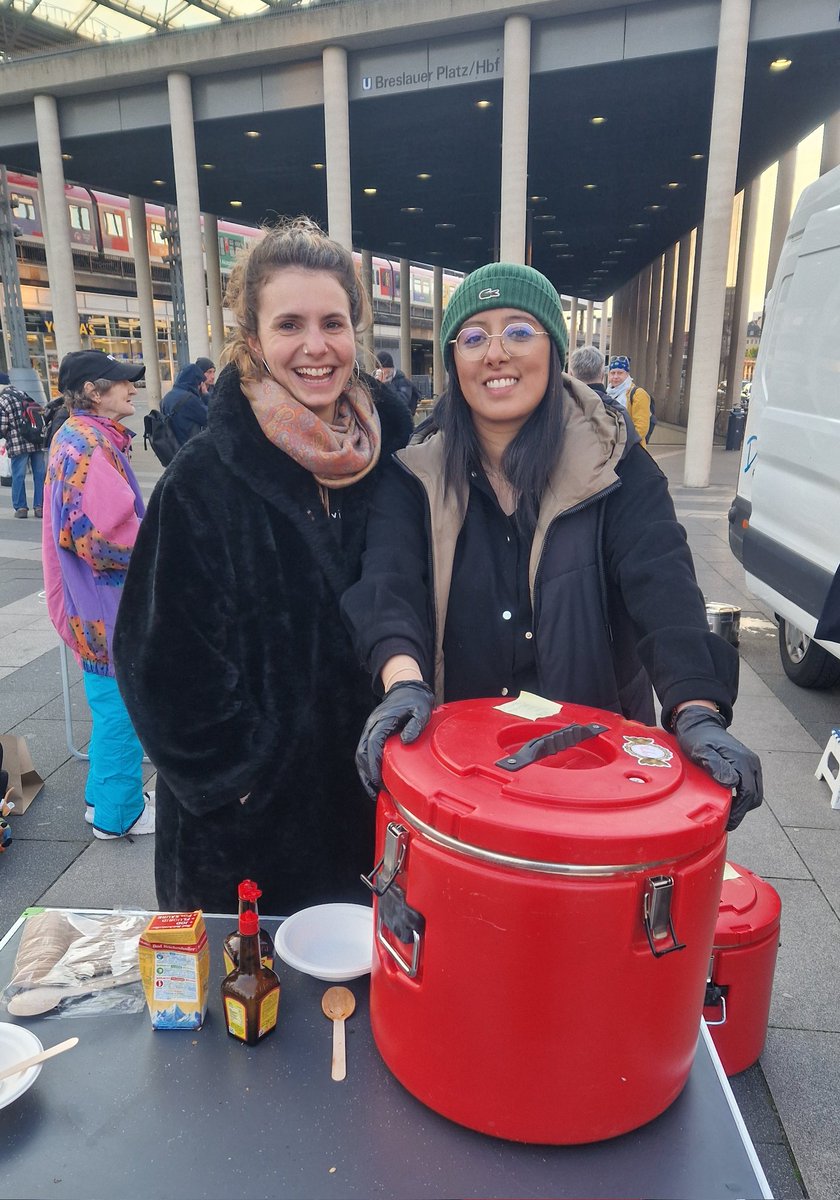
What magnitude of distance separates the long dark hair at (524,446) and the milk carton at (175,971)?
3.13ft

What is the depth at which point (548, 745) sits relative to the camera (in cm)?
104

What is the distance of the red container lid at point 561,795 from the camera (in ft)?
2.86

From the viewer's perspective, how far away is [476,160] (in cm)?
1941

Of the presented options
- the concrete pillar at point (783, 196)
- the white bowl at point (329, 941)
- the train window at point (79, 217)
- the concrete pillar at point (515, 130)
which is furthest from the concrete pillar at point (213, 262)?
the white bowl at point (329, 941)

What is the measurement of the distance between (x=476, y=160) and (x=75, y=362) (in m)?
19.2

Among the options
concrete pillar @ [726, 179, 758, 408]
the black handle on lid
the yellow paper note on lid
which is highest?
concrete pillar @ [726, 179, 758, 408]

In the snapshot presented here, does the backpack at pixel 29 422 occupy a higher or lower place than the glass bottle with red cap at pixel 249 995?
higher

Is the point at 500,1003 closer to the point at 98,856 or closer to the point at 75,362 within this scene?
the point at 98,856

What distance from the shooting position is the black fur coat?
5.21 feet

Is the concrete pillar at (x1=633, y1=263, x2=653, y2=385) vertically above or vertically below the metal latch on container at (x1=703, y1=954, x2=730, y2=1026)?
above

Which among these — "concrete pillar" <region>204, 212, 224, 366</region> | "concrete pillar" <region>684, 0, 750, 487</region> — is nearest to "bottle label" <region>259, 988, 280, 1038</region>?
"concrete pillar" <region>684, 0, 750, 487</region>

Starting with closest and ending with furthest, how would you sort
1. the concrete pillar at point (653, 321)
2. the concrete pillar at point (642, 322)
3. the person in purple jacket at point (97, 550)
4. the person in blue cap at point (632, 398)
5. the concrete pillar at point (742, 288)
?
the person in purple jacket at point (97, 550)
the person in blue cap at point (632, 398)
the concrete pillar at point (742, 288)
the concrete pillar at point (653, 321)
the concrete pillar at point (642, 322)

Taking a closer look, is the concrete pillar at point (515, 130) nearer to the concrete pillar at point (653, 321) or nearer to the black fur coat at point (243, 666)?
the black fur coat at point (243, 666)

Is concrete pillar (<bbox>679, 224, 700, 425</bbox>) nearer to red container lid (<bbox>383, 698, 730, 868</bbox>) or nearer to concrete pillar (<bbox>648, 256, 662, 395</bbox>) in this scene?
concrete pillar (<bbox>648, 256, 662, 395</bbox>)
